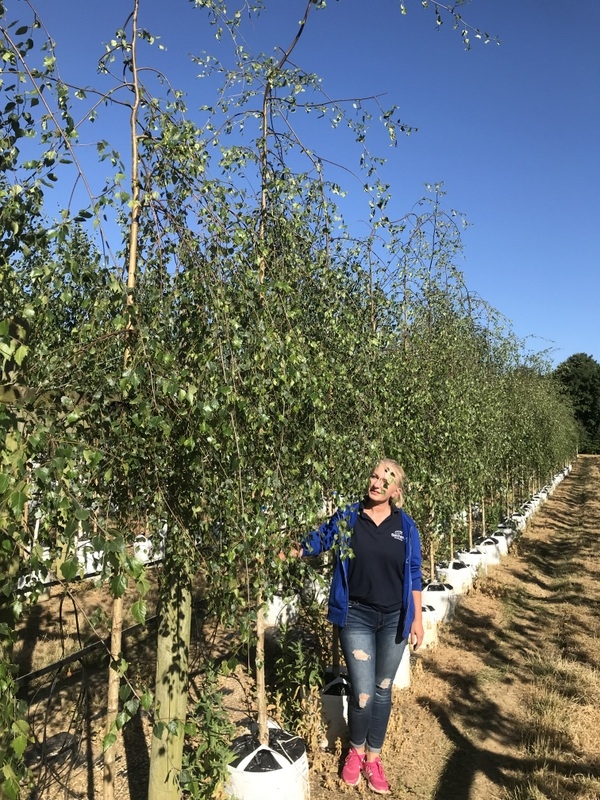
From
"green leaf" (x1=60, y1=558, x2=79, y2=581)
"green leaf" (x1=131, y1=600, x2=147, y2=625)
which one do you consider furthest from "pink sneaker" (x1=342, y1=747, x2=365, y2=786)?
"green leaf" (x1=60, y1=558, x2=79, y2=581)

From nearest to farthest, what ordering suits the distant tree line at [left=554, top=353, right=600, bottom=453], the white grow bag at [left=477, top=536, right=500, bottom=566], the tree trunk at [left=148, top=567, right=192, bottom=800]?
1. the tree trunk at [left=148, top=567, right=192, bottom=800]
2. the white grow bag at [left=477, top=536, right=500, bottom=566]
3. the distant tree line at [left=554, top=353, right=600, bottom=453]

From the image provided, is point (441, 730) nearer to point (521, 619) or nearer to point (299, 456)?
point (299, 456)

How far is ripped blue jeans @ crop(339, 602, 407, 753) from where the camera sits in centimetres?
335

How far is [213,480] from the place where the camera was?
2.30m

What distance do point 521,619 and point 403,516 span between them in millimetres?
4224

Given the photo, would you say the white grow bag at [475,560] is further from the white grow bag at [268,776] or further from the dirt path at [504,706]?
the white grow bag at [268,776]

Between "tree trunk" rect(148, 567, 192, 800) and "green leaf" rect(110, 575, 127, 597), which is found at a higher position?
"green leaf" rect(110, 575, 127, 597)

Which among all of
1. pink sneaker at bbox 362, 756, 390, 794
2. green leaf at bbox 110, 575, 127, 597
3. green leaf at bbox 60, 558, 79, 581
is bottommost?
pink sneaker at bbox 362, 756, 390, 794

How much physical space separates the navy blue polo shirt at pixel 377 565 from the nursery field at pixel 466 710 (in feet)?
3.38

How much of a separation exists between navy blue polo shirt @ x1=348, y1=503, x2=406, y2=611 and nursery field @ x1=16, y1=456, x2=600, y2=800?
1030 mm

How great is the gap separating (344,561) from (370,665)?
0.60 m

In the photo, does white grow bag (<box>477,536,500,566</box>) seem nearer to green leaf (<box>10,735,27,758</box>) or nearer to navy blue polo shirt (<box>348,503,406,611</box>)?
navy blue polo shirt (<box>348,503,406,611</box>)

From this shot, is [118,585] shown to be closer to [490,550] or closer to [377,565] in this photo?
[377,565]

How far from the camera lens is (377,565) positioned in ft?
11.2
